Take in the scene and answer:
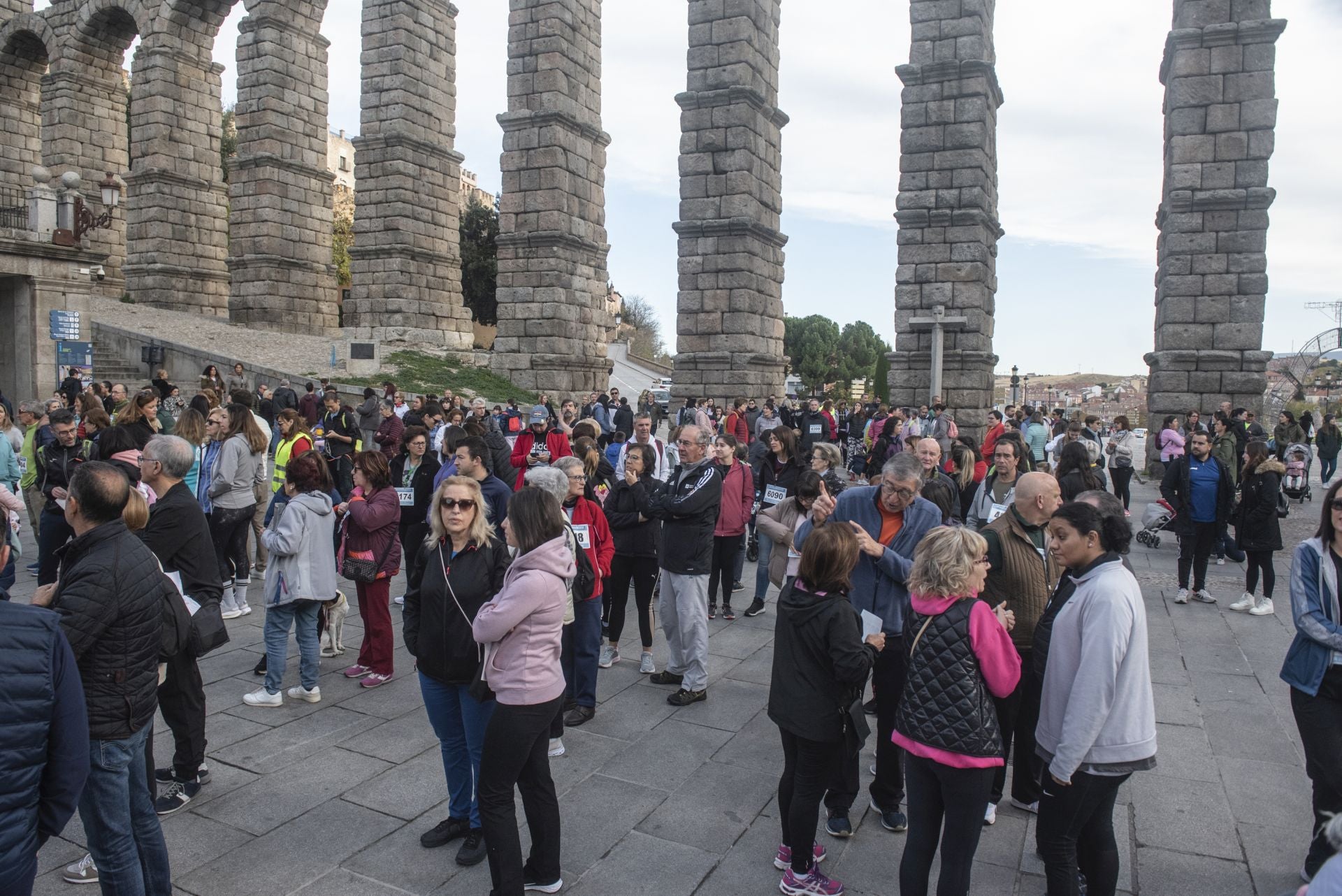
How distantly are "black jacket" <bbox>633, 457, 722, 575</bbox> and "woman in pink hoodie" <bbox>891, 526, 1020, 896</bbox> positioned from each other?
256 cm

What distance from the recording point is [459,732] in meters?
3.89

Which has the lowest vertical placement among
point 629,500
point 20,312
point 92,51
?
point 629,500

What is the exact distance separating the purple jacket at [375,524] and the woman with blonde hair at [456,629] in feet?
6.75

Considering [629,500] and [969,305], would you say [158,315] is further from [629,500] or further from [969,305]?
[629,500]

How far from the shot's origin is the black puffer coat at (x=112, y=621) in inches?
120

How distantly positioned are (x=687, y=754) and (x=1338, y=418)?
1118 inches

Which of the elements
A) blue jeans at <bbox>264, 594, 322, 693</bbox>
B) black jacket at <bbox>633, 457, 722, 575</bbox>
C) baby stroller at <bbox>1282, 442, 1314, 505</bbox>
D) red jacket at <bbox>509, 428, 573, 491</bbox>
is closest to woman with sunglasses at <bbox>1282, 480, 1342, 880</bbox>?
black jacket at <bbox>633, 457, 722, 575</bbox>

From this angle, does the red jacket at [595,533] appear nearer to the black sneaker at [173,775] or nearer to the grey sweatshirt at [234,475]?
the black sneaker at [173,775]

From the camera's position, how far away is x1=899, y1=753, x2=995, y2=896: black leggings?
10.3ft

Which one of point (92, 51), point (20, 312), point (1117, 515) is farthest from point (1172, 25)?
point (92, 51)

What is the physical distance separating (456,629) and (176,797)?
184cm

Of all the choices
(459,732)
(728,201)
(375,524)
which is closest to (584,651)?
(459,732)

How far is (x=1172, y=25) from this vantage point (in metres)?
13.9

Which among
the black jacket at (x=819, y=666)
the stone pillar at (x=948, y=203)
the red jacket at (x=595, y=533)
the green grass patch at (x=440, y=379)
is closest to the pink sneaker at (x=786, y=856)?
the black jacket at (x=819, y=666)
